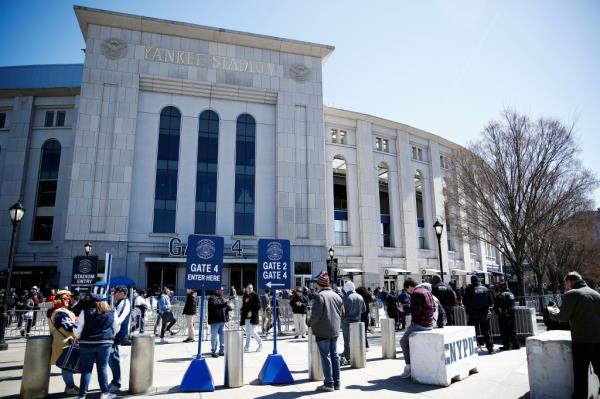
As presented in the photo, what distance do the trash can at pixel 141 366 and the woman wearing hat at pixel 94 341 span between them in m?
0.51

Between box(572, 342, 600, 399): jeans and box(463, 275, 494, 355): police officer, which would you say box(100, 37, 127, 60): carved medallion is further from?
box(572, 342, 600, 399): jeans

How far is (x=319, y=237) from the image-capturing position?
3309cm

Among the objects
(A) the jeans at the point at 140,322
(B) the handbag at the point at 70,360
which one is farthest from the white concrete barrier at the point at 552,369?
(A) the jeans at the point at 140,322

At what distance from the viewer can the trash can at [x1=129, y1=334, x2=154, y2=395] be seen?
7.20m

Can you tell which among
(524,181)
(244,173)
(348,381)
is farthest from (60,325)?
(244,173)

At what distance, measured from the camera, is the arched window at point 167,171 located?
1206 inches

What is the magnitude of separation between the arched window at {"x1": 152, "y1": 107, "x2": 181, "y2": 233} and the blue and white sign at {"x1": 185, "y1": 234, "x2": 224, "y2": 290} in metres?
23.8

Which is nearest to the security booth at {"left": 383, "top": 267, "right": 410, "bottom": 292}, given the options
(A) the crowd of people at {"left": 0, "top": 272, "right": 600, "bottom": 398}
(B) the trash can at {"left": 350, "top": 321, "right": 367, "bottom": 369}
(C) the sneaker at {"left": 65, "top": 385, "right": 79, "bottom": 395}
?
(A) the crowd of people at {"left": 0, "top": 272, "right": 600, "bottom": 398}

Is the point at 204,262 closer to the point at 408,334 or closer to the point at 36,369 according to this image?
the point at 36,369

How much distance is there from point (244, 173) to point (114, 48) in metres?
14.5

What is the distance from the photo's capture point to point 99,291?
9008 mm

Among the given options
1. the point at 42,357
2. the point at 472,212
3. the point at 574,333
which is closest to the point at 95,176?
the point at 42,357

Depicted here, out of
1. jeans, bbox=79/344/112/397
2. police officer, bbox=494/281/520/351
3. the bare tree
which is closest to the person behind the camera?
jeans, bbox=79/344/112/397

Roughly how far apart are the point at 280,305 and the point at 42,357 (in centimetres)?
1280
